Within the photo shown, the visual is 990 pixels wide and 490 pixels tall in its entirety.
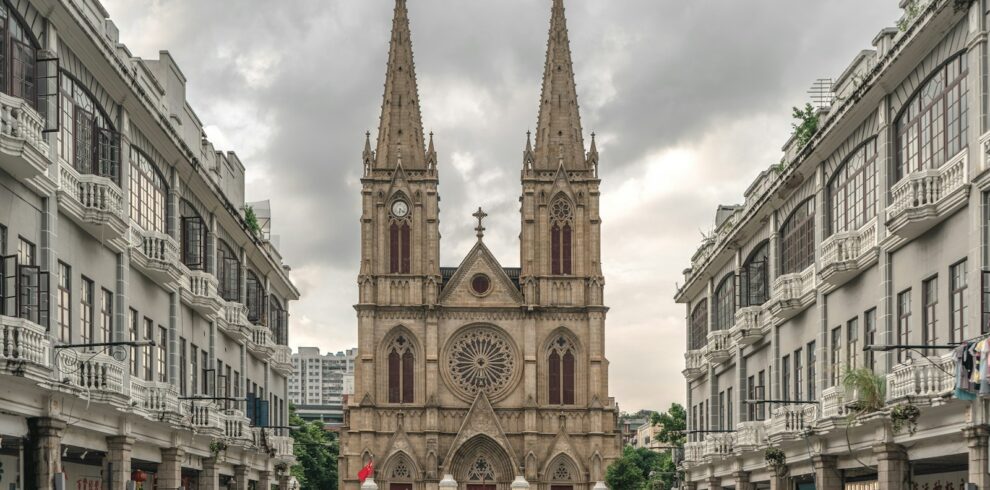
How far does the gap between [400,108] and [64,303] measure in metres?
79.5

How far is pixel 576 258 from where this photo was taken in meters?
107

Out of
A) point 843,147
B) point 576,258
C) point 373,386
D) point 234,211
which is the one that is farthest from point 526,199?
point 843,147

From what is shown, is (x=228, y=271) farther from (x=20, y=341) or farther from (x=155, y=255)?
(x=20, y=341)

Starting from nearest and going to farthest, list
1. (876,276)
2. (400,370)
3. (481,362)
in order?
(876,276), (400,370), (481,362)

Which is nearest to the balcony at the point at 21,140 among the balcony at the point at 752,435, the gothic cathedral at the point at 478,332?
the balcony at the point at 752,435

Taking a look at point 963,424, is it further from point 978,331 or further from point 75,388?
point 75,388

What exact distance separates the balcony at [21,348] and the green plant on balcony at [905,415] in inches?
646

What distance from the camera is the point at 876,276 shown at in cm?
3472

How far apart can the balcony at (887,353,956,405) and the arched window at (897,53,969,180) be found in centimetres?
429

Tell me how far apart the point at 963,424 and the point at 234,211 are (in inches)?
1152

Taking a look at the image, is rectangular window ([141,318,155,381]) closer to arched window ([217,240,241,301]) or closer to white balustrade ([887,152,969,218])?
arched window ([217,240,241,301])

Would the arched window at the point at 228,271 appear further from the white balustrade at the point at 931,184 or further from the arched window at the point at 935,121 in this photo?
the white balustrade at the point at 931,184

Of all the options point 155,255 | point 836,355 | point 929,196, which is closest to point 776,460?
point 836,355

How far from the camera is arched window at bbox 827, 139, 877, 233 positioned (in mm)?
35719
